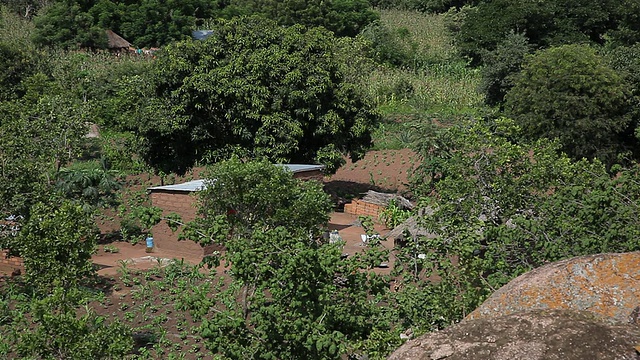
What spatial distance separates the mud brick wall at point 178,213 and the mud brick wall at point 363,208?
6.71 metres

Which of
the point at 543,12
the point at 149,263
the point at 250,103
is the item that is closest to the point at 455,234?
the point at 149,263

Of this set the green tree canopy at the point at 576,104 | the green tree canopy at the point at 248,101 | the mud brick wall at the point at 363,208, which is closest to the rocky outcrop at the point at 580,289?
the green tree canopy at the point at 248,101

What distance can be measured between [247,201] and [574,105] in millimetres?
17591

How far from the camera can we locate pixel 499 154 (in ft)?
33.5

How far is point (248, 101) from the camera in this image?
20.2 meters

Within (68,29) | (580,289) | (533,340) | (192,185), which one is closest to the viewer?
(533,340)

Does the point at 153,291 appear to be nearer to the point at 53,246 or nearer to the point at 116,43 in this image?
the point at 53,246

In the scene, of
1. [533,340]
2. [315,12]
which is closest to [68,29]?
[315,12]

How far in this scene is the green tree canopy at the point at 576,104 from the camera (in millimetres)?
23844

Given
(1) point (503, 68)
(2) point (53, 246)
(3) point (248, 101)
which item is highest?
(2) point (53, 246)

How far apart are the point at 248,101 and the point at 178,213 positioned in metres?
4.32

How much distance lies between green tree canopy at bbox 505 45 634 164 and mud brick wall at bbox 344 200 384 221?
5.62 m

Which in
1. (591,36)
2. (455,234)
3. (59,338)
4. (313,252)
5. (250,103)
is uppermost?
(313,252)

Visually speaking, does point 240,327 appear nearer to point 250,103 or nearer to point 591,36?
point 250,103
